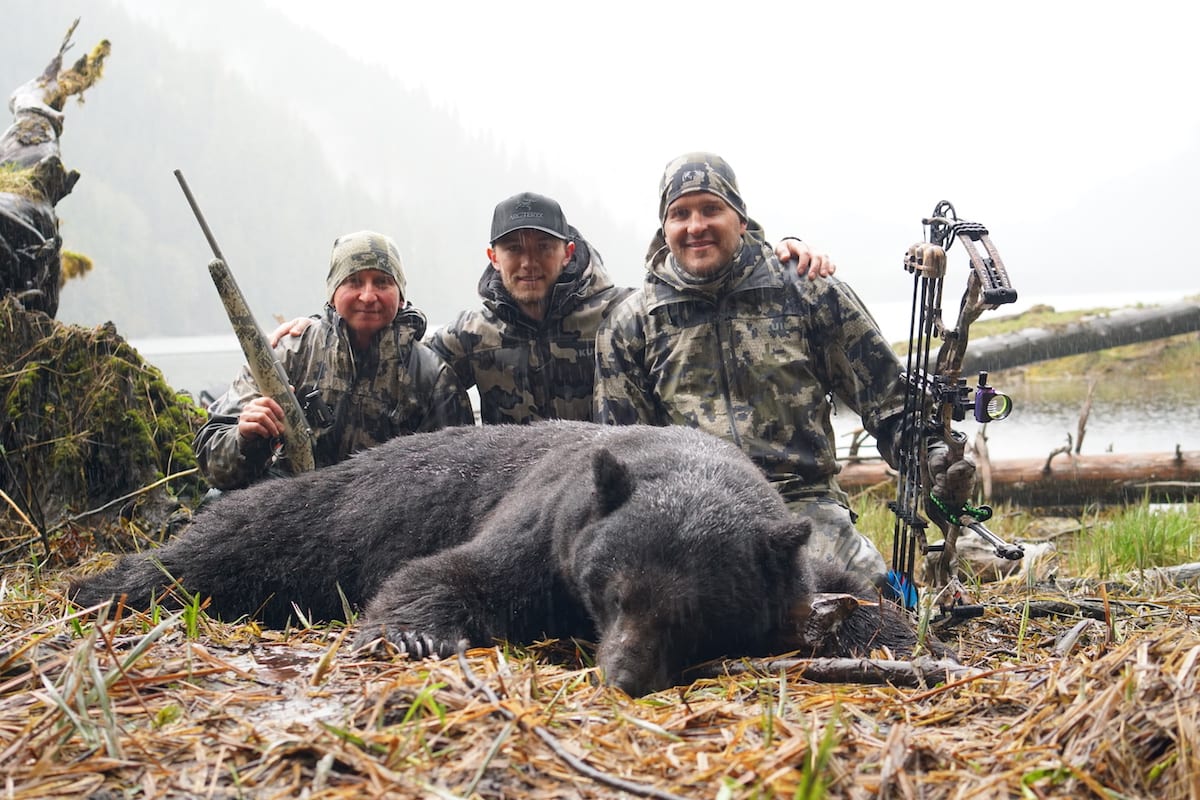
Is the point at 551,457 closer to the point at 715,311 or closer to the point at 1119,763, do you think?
the point at 715,311

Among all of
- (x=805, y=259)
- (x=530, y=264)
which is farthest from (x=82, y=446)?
(x=805, y=259)

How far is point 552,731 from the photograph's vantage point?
2295mm

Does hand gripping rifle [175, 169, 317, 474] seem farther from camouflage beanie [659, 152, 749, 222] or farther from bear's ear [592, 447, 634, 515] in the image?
bear's ear [592, 447, 634, 515]

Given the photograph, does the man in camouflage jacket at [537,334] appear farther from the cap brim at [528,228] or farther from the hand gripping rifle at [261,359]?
the hand gripping rifle at [261,359]

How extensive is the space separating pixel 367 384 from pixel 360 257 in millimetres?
905

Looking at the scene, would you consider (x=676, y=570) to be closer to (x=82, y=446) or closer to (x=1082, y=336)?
(x=82, y=446)

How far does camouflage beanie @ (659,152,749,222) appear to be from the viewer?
5820 mm

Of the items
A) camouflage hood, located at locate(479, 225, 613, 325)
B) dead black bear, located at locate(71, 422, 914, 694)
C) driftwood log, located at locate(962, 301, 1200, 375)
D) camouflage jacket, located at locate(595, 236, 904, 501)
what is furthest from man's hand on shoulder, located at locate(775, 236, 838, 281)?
driftwood log, located at locate(962, 301, 1200, 375)

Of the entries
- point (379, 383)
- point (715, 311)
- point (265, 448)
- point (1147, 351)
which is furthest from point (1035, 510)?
point (1147, 351)

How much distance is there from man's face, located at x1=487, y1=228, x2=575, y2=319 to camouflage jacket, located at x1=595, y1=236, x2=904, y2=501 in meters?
1.03

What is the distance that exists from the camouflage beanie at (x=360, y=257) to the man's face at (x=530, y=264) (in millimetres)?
784

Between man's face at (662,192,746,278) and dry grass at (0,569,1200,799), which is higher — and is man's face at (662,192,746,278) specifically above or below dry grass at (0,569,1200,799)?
above

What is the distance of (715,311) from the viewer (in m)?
5.99

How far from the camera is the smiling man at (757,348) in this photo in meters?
5.79
